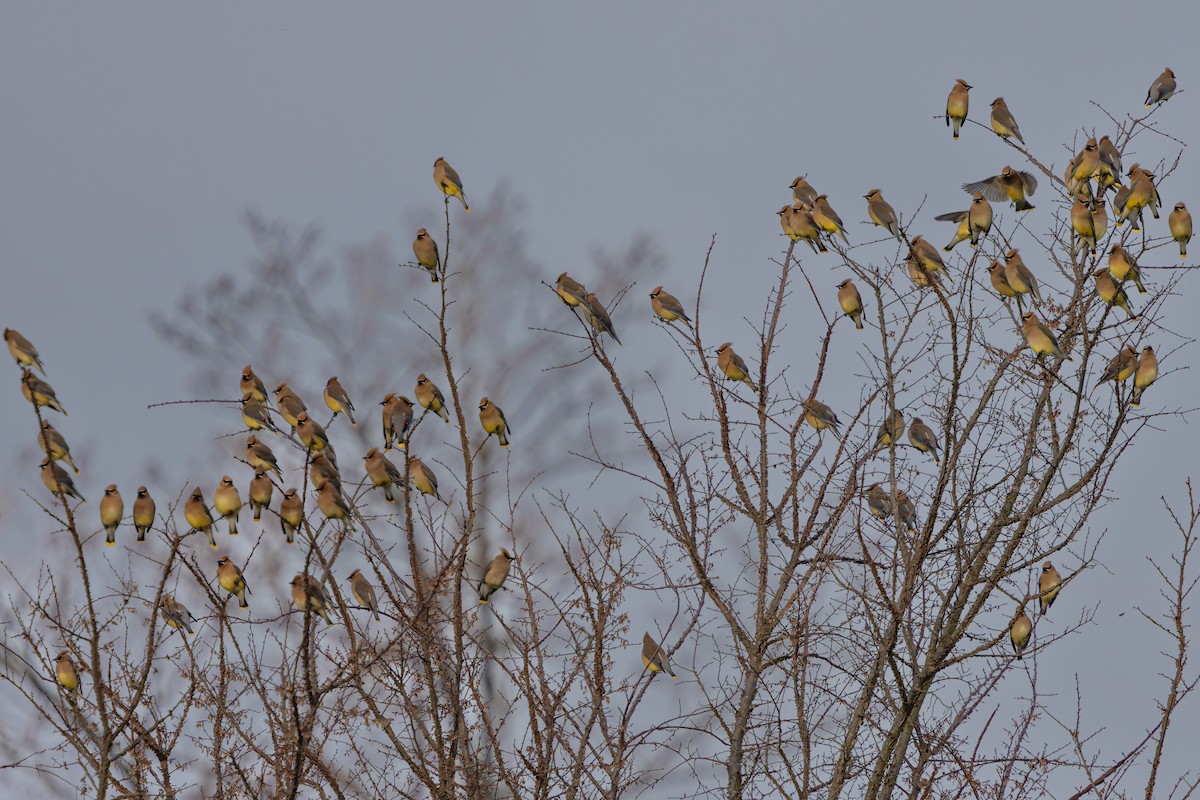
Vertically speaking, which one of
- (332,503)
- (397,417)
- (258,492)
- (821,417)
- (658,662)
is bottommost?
(658,662)

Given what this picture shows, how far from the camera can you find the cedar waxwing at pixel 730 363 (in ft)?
35.2

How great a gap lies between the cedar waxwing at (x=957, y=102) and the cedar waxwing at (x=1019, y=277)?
2720 millimetres

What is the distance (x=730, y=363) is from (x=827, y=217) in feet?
4.20

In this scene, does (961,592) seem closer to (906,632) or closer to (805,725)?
(906,632)

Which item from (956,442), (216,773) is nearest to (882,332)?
(956,442)

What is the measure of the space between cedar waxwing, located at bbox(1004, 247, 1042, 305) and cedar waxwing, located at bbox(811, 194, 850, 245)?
1563 millimetres

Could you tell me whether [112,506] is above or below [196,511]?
above

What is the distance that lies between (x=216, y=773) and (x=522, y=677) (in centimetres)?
145

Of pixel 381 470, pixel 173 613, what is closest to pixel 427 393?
pixel 381 470

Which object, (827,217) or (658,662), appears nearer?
(658,662)

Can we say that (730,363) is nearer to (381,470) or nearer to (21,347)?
(381,470)

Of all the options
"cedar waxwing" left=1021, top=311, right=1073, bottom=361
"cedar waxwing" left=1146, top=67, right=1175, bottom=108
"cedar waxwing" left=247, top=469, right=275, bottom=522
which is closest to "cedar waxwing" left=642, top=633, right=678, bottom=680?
"cedar waxwing" left=247, top=469, right=275, bottom=522

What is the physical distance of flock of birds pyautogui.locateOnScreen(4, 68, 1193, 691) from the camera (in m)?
7.77

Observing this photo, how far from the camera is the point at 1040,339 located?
28.9 feet
